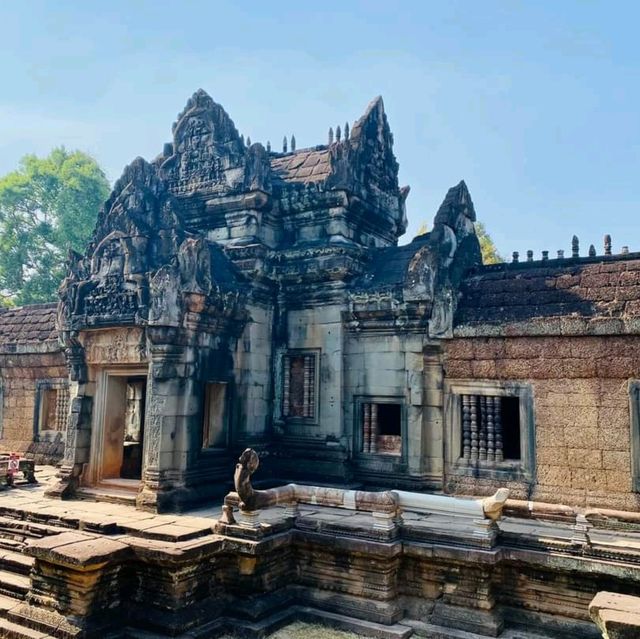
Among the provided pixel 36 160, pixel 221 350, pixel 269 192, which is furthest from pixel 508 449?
pixel 36 160

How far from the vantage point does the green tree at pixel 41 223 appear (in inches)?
1027

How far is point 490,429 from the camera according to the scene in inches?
357

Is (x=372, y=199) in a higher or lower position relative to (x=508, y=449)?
higher

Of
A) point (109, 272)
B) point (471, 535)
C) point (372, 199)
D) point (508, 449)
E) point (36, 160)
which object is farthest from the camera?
point (36, 160)

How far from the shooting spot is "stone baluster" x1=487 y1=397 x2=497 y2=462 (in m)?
9.00

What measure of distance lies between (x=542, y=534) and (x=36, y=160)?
93.3 ft

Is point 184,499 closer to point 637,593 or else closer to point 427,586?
point 427,586

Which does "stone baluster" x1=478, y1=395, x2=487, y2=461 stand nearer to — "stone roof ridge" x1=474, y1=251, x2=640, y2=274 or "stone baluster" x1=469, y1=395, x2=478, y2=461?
"stone baluster" x1=469, y1=395, x2=478, y2=461

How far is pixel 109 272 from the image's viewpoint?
399 inches

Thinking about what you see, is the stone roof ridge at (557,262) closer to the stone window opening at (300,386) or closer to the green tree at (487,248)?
the stone window opening at (300,386)

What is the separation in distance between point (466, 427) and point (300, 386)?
3.18m

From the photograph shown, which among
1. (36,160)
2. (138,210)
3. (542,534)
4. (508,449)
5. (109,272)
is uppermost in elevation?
(36,160)

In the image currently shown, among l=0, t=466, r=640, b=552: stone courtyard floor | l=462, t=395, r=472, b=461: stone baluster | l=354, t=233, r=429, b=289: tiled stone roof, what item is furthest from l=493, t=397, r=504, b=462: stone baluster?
l=354, t=233, r=429, b=289: tiled stone roof

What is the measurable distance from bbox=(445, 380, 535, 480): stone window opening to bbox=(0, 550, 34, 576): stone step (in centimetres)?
618
